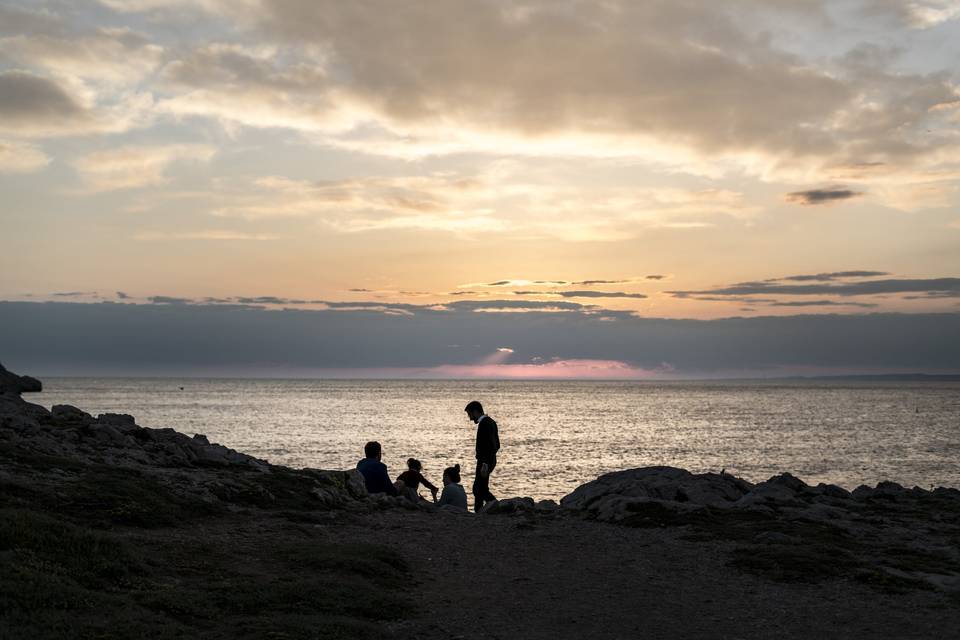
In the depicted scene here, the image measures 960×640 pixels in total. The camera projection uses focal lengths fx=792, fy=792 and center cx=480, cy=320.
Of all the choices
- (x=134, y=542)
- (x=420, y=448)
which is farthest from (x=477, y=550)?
(x=420, y=448)

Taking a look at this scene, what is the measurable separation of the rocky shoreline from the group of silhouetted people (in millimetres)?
782

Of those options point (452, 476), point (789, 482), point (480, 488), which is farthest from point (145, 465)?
point (789, 482)

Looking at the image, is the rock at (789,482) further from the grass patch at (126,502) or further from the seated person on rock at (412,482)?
the grass patch at (126,502)

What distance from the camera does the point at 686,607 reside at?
13.9m

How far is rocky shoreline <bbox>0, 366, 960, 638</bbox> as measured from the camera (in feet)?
38.8

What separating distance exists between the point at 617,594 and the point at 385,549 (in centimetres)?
503

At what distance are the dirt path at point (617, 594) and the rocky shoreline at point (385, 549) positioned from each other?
7 cm

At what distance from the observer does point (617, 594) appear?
14727mm

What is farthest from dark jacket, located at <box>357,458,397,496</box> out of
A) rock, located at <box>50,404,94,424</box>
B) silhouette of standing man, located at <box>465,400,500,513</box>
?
rock, located at <box>50,404,94,424</box>

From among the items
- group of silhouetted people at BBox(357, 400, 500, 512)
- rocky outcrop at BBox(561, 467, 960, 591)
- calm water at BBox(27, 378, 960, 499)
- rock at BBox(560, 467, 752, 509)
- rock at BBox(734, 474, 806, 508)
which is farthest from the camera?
calm water at BBox(27, 378, 960, 499)

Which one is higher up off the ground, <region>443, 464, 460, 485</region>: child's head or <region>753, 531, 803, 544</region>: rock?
<region>443, 464, 460, 485</region>: child's head

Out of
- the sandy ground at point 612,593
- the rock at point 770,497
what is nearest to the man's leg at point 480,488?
the sandy ground at point 612,593

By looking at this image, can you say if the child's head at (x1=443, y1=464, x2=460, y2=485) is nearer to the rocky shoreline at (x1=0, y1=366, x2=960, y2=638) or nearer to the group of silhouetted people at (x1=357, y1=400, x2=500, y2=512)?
the group of silhouetted people at (x1=357, y1=400, x2=500, y2=512)

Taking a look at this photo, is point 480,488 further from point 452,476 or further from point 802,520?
point 802,520
